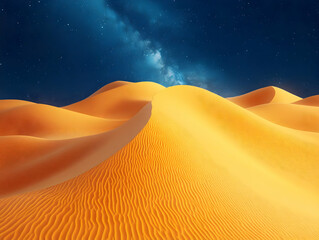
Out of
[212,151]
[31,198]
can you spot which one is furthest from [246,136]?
[31,198]

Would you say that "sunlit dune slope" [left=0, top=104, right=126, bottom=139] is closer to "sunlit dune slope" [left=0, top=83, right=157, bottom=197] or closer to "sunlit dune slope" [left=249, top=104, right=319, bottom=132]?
"sunlit dune slope" [left=0, top=83, right=157, bottom=197]

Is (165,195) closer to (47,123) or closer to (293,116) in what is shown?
(47,123)

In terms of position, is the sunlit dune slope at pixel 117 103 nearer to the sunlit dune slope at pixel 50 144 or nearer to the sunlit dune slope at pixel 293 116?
the sunlit dune slope at pixel 50 144

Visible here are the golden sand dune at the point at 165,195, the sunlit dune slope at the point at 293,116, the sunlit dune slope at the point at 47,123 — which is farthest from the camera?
the sunlit dune slope at the point at 293,116

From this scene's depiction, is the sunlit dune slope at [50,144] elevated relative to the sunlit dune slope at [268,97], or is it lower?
lower

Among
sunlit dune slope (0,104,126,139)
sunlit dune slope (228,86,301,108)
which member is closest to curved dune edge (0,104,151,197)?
sunlit dune slope (0,104,126,139)

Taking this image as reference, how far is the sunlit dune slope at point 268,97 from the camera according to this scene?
166 ft

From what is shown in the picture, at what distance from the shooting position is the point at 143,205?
4895mm

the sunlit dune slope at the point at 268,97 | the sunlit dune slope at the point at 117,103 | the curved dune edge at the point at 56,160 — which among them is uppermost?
the sunlit dune slope at the point at 268,97

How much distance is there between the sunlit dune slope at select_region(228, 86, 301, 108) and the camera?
166 ft

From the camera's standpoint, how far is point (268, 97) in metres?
52.2

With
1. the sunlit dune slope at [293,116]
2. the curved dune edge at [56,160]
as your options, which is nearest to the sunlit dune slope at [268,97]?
the sunlit dune slope at [293,116]

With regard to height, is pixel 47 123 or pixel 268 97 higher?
pixel 268 97

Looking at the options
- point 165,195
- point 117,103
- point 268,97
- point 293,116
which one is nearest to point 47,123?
point 117,103
